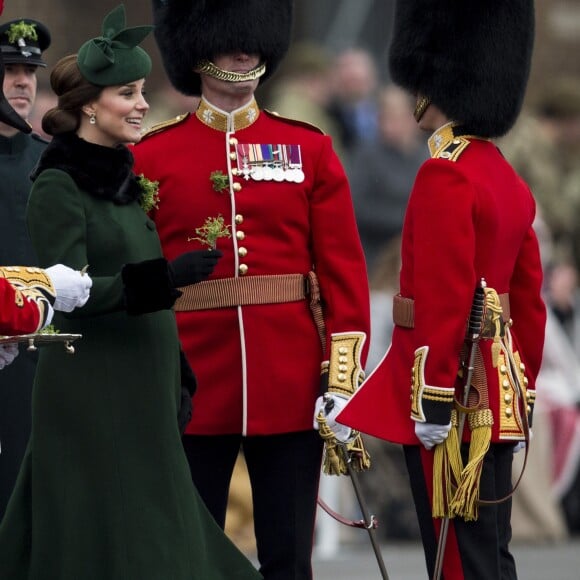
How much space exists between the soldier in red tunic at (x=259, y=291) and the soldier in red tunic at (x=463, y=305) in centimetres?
25

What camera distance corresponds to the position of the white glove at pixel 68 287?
529 centimetres

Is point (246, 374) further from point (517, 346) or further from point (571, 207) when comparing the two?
point (571, 207)

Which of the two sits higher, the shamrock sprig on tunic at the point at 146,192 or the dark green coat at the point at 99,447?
the shamrock sprig on tunic at the point at 146,192

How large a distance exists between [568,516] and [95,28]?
4575 mm

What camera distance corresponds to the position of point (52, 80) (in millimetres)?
5785

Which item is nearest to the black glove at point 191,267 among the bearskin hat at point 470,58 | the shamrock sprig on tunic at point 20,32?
the bearskin hat at point 470,58

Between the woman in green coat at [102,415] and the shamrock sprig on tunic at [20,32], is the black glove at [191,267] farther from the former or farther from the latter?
the shamrock sprig on tunic at [20,32]

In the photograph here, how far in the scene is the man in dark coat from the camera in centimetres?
641

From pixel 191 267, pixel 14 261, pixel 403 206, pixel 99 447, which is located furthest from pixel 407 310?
pixel 403 206

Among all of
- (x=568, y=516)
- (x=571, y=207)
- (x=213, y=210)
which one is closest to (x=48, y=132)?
(x=213, y=210)

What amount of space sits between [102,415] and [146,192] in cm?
74

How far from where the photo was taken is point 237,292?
19.8ft

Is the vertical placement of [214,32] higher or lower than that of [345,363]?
higher

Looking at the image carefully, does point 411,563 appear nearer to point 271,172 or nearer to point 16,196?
point 16,196
